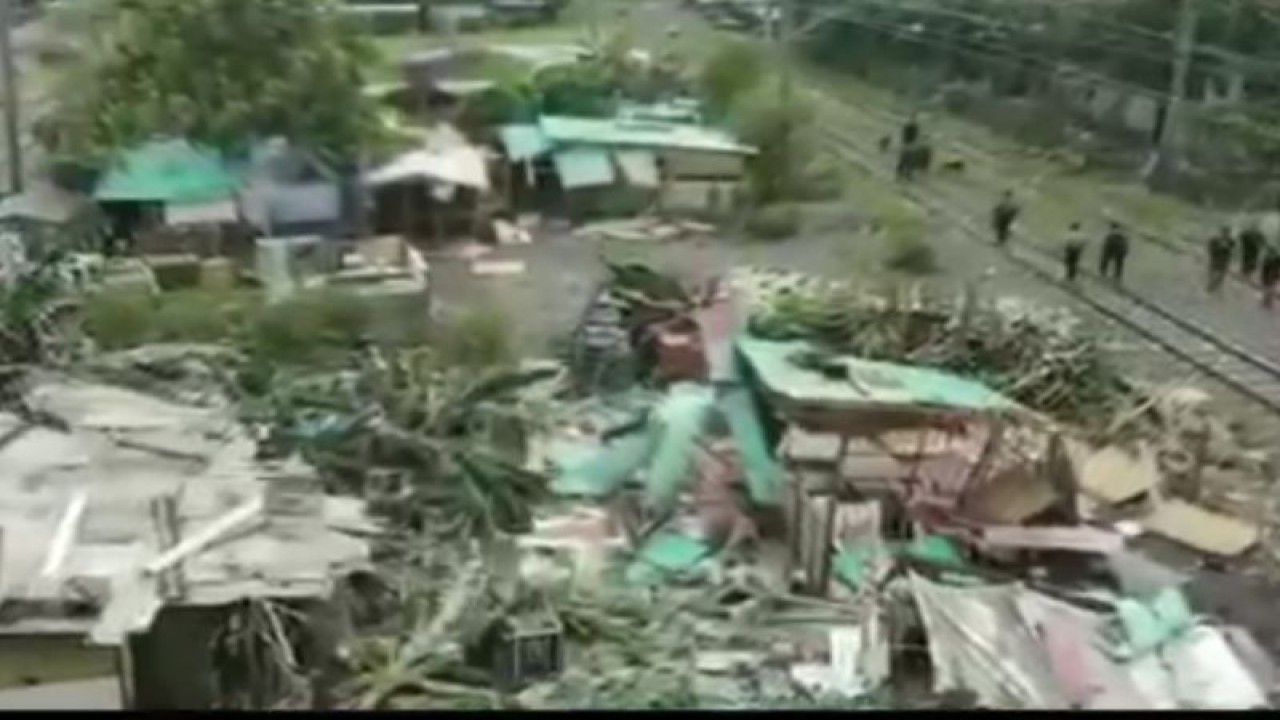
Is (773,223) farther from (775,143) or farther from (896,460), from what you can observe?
(896,460)

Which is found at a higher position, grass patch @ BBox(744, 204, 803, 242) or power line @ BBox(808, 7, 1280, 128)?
power line @ BBox(808, 7, 1280, 128)

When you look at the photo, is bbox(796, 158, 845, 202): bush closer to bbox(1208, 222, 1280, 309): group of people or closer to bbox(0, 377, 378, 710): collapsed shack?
bbox(1208, 222, 1280, 309): group of people

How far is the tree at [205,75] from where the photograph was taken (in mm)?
1853

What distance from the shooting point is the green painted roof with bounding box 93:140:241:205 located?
1.87m

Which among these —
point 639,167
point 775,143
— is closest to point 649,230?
point 639,167

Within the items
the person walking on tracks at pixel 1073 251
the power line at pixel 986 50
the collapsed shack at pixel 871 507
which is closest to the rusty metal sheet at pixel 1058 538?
the collapsed shack at pixel 871 507

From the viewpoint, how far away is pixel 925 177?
197 cm

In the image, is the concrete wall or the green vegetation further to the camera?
the green vegetation

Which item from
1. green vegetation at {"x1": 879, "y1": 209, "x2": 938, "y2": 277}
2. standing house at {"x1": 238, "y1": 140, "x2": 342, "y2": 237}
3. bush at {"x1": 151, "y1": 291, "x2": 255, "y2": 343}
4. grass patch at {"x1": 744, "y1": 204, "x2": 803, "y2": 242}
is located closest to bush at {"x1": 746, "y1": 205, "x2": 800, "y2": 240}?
grass patch at {"x1": 744, "y1": 204, "x2": 803, "y2": 242}

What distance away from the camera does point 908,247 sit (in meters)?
1.95

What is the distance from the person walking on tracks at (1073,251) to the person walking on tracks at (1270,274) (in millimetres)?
213

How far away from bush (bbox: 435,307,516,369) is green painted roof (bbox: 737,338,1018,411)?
31 centimetres

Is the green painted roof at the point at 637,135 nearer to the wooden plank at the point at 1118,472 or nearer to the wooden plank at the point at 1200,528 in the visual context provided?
the wooden plank at the point at 1118,472

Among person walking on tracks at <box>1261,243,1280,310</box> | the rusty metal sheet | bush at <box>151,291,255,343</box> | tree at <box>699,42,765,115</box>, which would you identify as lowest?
the rusty metal sheet
